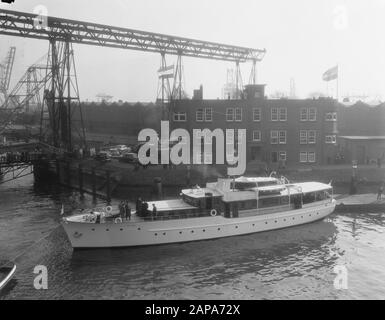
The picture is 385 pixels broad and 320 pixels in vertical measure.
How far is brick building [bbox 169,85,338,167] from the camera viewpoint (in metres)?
57.2

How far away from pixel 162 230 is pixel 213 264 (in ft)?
16.5

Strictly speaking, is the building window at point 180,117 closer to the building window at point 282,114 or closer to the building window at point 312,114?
the building window at point 282,114

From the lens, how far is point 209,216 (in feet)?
105

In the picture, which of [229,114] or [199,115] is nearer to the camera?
[199,115]

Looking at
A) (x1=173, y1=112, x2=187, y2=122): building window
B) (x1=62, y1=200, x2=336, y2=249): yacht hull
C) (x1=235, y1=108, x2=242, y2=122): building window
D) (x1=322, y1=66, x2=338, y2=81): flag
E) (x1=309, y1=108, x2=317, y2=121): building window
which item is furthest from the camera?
(x1=309, y1=108, x2=317, y2=121): building window

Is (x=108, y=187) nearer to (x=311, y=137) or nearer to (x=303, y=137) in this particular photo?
(x=303, y=137)

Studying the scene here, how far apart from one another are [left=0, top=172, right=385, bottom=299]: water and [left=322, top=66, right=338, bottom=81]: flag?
23.4 metres

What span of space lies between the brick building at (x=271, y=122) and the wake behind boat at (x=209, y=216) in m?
20.1

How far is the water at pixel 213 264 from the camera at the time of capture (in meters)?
23.2

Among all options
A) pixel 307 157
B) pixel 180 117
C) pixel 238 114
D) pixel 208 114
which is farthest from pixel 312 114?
pixel 180 117

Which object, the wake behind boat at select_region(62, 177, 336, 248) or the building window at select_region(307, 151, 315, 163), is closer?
the wake behind boat at select_region(62, 177, 336, 248)

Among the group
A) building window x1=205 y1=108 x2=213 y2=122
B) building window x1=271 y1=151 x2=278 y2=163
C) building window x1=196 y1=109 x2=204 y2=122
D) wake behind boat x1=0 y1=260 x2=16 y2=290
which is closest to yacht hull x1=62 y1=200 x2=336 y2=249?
wake behind boat x1=0 y1=260 x2=16 y2=290

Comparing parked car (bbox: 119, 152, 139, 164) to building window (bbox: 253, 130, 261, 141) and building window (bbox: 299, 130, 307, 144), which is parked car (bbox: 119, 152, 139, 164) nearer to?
building window (bbox: 253, 130, 261, 141)

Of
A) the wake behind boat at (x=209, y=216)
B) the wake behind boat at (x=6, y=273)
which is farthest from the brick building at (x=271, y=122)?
the wake behind boat at (x=6, y=273)
